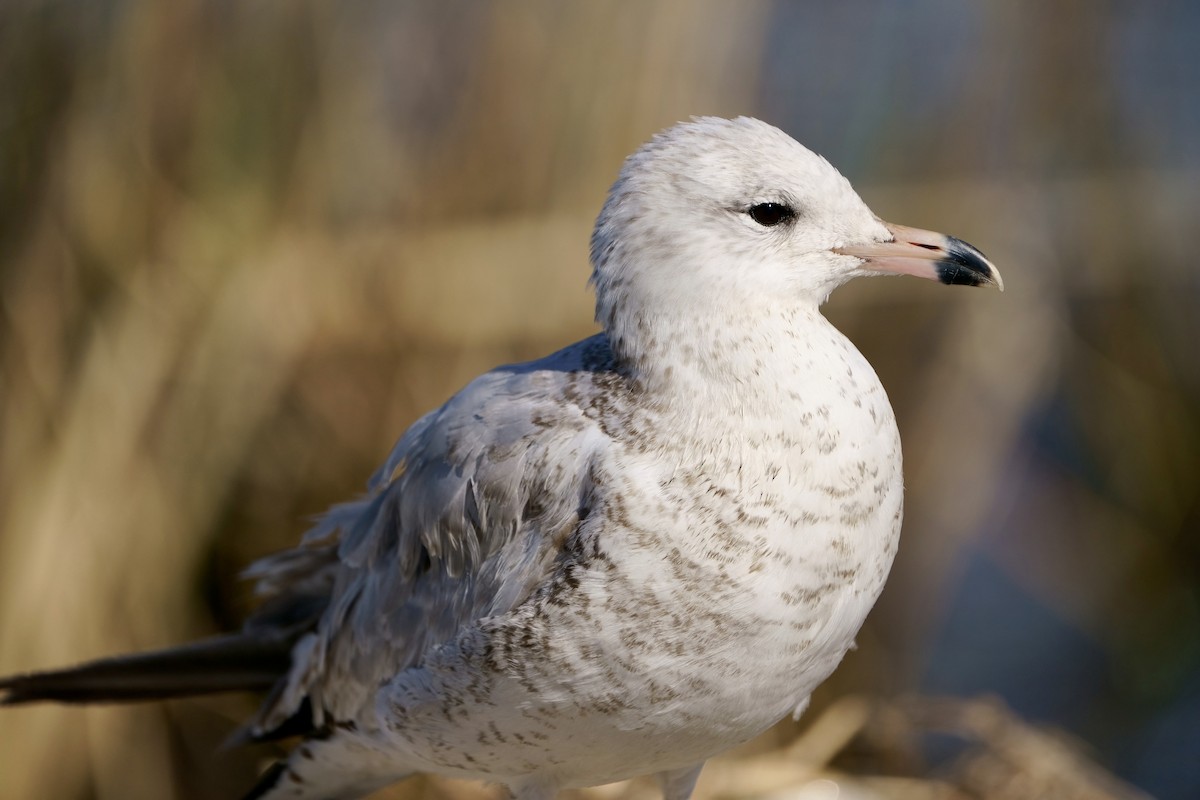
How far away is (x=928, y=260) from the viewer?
71.4 inches

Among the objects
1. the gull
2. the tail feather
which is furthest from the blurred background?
the gull

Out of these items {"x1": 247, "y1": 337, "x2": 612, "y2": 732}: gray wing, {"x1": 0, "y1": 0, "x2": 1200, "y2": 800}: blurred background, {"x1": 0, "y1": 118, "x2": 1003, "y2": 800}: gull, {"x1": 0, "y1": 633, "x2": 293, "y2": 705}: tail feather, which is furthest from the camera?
{"x1": 0, "y1": 0, "x2": 1200, "y2": 800}: blurred background

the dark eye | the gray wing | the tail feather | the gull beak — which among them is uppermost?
the dark eye

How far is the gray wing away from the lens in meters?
1.80

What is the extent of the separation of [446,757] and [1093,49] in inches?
123

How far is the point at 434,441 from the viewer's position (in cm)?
200

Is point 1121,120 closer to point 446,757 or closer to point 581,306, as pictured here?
point 581,306

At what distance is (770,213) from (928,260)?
0.77ft

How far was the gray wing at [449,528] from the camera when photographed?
1.80 m

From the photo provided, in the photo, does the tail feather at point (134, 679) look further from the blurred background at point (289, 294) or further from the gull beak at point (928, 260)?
the gull beak at point (928, 260)

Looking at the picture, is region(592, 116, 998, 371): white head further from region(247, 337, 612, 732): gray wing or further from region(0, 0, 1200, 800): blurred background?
region(0, 0, 1200, 800): blurred background

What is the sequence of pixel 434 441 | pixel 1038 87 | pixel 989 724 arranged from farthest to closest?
pixel 1038 87 < pixel 989 724 < pixel 434 441

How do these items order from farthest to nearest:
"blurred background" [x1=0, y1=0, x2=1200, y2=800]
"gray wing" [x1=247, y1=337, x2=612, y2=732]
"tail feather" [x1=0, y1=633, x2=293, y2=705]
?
1. "blurred background" [x1=0, y1=0, x2=1200, y2=800]
2. "tail feather" [x1=0, y1=633, x2=293, y2=705]
3. "gray wing" [x1=247, y1=337, x2=612, y2=732]

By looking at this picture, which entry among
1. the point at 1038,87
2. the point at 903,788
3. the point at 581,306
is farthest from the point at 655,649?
the point at 1038,87
